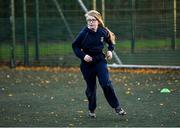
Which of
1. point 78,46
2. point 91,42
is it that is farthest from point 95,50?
point 78,46

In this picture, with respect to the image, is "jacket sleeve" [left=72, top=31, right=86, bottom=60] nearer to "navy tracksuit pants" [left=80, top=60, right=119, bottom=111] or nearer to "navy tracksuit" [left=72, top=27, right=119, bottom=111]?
"navy tracksuit" [left=72, top=27, right=119, bottom=111]

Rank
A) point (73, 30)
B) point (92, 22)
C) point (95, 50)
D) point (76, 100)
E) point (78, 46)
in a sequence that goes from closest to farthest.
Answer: point (92, 22) → point (95, 50) → point (78, 46) → point (76, 100) → point (73, 30)

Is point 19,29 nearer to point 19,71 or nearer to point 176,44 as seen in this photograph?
point 19,71

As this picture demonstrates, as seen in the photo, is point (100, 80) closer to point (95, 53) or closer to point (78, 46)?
point (95, 53)

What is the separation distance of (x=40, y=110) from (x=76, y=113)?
31.8 inches

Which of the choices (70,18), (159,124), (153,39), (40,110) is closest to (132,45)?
(153,39)

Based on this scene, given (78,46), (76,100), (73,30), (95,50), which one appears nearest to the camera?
(95,50)

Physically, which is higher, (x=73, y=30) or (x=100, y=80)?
(x=73, y=30)

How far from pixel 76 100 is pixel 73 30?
306 inches

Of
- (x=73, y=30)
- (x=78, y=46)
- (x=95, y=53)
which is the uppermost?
(x=78, y=46)

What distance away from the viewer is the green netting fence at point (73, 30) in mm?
19359

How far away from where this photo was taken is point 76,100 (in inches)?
510

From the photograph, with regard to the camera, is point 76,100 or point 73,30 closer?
point 76,100

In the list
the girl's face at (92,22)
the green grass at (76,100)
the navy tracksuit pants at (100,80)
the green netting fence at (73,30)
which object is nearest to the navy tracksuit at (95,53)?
the navy tracksuit pants at (100,80)
